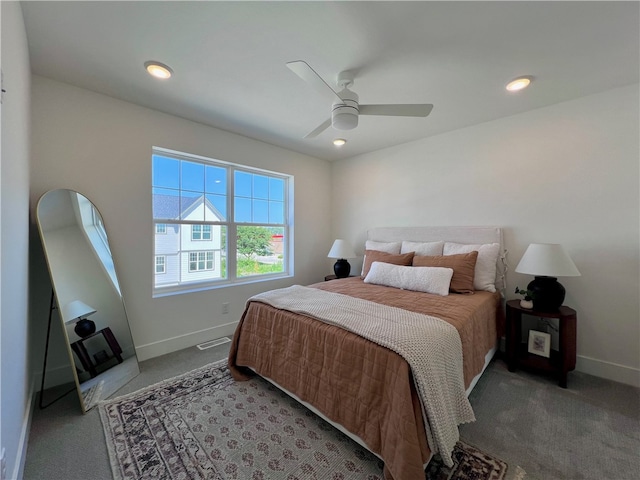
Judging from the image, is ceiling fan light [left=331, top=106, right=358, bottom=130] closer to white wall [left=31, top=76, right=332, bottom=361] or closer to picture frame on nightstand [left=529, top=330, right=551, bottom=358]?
white wall [left=31, top=76, right=332, bottom=361]

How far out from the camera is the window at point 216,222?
115 inches

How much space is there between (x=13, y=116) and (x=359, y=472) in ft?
8.38

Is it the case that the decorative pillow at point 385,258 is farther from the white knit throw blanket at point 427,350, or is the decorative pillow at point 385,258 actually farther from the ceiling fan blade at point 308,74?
the ceiling fan blade at point 308,74

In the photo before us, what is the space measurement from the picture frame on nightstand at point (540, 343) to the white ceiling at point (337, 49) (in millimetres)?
2140

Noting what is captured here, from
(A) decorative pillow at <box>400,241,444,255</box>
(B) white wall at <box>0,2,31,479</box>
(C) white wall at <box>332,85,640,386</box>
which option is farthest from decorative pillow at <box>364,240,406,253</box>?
(B) white wall at <box>0,2,31,479</box>

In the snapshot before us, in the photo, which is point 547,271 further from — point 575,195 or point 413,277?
point 413,277

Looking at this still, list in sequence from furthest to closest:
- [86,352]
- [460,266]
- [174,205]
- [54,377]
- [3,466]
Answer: [174,205]
[460,266]
[54,377]
[86,352]
[3,466]

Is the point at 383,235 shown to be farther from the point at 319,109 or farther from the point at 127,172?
the point at 127,172

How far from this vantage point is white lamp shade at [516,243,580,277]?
215 cm

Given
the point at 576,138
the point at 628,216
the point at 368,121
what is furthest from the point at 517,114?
the point at 368,121

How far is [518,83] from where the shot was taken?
2.18 metres

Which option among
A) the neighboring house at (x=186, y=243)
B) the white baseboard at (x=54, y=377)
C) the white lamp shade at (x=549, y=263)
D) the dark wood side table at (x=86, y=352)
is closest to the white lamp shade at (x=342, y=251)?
the neighboring house at (x=186, y=243)

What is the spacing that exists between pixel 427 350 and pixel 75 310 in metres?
2.59

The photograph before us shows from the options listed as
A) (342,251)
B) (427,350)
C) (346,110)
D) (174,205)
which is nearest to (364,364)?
(427,350)
